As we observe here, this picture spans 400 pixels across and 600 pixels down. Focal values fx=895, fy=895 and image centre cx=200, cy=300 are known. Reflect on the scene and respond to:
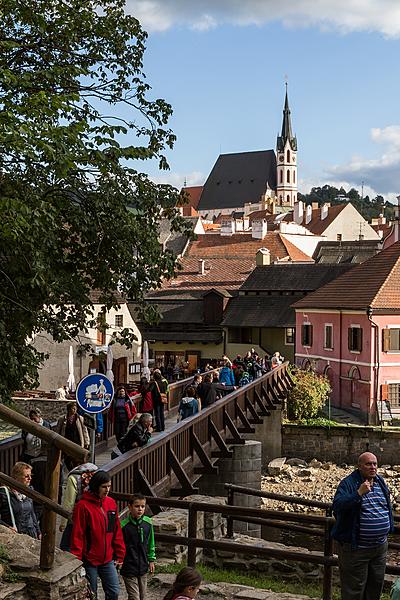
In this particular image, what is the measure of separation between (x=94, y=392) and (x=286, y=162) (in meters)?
156

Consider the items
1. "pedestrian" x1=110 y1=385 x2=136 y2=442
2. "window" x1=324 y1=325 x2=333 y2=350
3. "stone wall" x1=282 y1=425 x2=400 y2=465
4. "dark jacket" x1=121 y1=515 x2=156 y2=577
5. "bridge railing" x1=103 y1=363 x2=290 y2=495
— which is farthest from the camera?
"window" x1=324 y1=325 x2=333 y2=350

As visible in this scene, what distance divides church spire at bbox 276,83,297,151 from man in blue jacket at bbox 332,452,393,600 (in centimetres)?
16004

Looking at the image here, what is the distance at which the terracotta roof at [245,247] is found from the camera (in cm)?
6925

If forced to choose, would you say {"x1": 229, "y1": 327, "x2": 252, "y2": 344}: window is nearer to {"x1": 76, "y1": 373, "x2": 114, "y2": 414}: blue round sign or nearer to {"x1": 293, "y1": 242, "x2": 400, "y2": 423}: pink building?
{"x1": 293, "y1": 242, "x2": 400, "y2": 423}: pink building

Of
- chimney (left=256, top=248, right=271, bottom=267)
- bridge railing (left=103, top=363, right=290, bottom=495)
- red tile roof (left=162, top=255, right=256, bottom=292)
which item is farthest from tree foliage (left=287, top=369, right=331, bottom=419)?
chimney (left=256, top=248, right=271, bottom=267)

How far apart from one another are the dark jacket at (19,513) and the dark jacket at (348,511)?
9.05 feet

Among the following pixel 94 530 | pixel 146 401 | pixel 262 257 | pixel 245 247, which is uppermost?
pixel 245 247

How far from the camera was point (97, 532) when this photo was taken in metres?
7.41

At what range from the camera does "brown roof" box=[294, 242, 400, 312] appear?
4409 centimetres

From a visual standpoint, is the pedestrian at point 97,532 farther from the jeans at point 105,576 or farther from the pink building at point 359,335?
the pink building at point 359,335

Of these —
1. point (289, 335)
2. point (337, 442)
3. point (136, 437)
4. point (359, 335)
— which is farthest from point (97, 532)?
point (289, 335)

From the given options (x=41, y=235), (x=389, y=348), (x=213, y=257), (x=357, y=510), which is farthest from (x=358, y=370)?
(x=357, y=510)

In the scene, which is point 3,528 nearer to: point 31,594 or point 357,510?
point 31,594

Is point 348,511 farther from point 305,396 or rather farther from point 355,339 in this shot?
point 355,339
